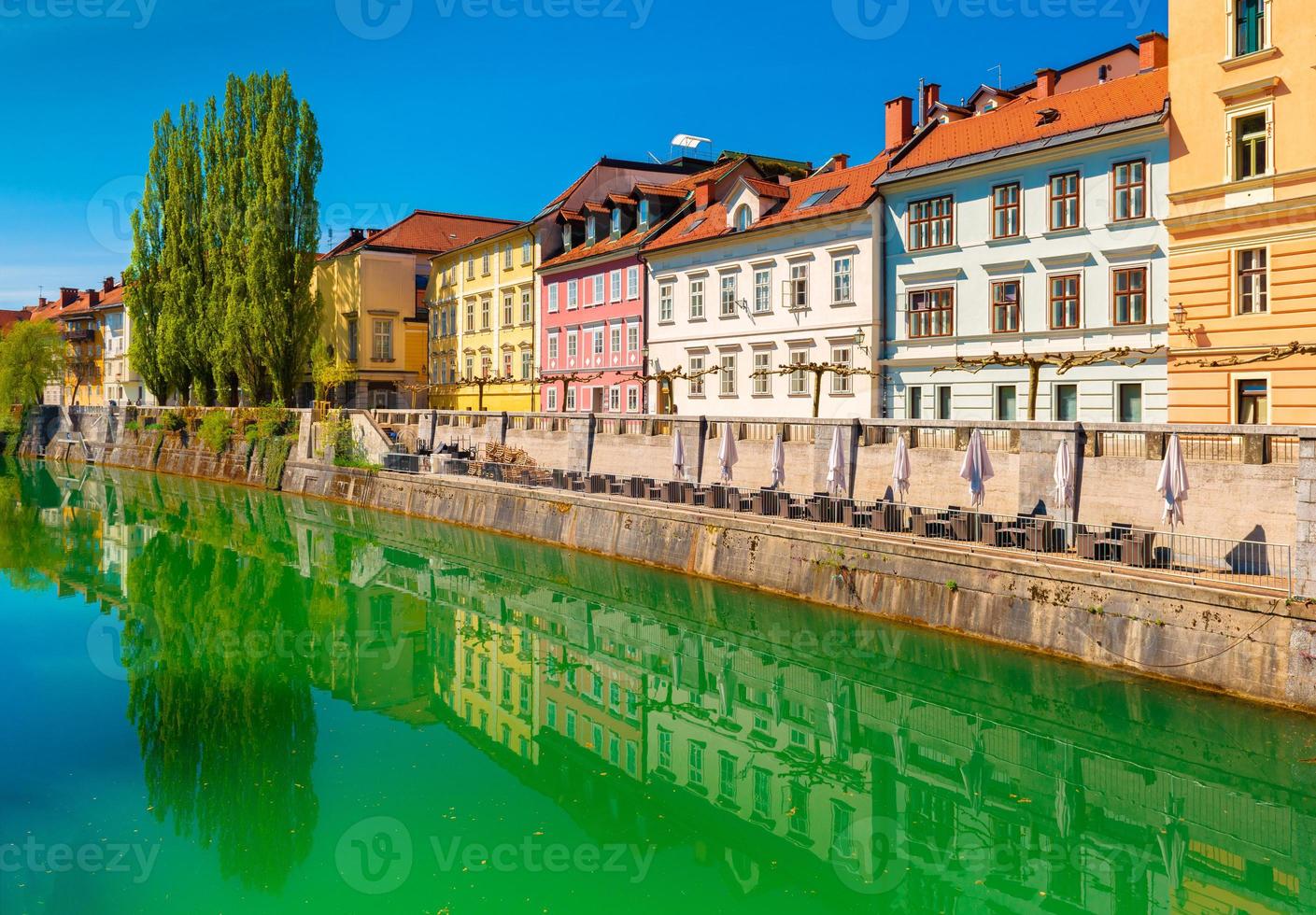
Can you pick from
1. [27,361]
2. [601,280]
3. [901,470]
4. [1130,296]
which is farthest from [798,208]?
[27,361]

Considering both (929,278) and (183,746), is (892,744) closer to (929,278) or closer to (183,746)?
(183,746)

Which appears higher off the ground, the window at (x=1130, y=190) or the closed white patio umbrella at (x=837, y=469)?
the window at (x=1130, y=190)

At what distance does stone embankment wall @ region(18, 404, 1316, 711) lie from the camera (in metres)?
14.8

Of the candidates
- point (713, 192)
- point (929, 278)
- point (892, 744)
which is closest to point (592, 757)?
point (892, 744)

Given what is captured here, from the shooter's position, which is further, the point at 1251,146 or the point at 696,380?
the point at 696,380

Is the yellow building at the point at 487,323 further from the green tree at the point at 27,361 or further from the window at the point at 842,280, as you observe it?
the green tree at the point at 27,361

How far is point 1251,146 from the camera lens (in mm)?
22938

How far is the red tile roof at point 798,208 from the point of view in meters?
33.5

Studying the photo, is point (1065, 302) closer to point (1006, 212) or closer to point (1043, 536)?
point (1006, 212)

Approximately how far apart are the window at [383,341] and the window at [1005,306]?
3830cm

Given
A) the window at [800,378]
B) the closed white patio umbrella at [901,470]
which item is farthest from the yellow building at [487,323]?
the closed white patio umbrella at [901,470]

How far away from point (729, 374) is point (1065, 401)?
12821 mm

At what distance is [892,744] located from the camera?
584 inches

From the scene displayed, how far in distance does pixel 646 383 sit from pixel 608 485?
1160 centimetres
